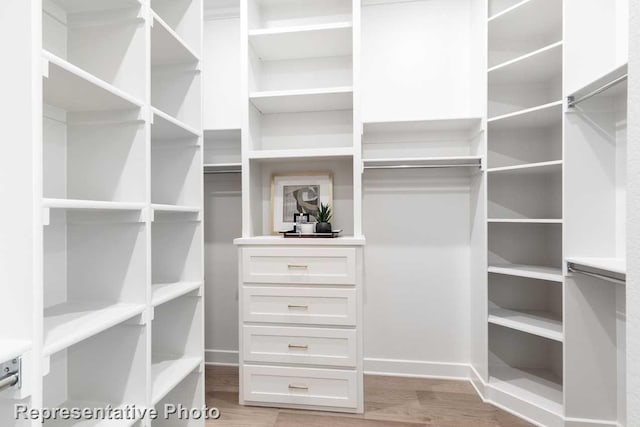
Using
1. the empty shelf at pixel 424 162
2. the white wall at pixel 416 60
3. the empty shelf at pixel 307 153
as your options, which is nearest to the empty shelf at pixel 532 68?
the white wall at pixel 416 60

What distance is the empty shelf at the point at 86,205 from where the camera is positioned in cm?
93

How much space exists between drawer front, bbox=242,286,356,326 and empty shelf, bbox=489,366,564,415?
3.61 ft

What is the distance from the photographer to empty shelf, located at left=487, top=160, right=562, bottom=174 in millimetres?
1916

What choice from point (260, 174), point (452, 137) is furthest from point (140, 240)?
point (452, 137)

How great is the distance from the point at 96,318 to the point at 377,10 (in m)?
2.67

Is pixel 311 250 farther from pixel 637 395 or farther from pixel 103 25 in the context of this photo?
pixel 637 395

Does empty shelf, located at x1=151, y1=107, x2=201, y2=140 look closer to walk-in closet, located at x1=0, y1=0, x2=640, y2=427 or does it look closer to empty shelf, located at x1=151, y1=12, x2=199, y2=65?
walk-in closet, located at x1=0, y1=0, x2=640, y2=427

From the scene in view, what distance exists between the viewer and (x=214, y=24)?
275cm

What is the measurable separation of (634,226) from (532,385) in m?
2.15

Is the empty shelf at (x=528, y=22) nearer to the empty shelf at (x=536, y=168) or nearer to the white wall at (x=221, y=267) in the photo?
the empty shelf at (x=536, y=168)

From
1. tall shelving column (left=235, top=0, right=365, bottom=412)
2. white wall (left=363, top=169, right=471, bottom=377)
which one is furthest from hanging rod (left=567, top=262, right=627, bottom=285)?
tall shelving column (left=235, top=0, right=365, bottom=412)

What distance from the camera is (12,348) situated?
84cm

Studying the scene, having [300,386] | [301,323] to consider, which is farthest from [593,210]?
[300,386]

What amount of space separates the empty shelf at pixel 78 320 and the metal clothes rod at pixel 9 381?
76 millimetres
